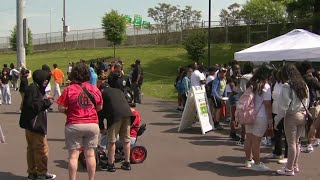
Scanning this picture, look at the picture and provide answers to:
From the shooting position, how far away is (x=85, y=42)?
57.8 m

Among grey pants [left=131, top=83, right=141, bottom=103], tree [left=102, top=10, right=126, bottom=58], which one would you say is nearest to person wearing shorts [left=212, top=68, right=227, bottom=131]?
grey pants [left=131, top=83, right=141, bottom=103]

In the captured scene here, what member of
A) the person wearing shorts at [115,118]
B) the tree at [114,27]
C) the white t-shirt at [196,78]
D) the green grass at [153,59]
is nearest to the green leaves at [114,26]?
the tree at [114,27]

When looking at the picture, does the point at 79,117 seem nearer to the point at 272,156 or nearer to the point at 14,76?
the point at 272,156

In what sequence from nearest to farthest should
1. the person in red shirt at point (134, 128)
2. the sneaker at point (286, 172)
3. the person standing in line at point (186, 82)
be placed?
the sneaker at point (286, 172) → the person in red shirt at point (134, 128) → the person standing in line at point (186, 82)

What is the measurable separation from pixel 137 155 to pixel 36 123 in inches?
81.2

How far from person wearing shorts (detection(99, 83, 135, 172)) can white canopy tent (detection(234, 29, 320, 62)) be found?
5176 millimetres

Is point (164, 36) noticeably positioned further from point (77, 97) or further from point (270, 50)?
point (77, 97)

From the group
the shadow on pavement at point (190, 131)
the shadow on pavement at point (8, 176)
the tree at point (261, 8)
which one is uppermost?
the tree at point (261, 8)

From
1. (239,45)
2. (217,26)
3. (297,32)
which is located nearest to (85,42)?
(217,26)

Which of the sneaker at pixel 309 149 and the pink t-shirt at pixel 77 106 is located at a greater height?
the pink t-shirt at pixel 77 106

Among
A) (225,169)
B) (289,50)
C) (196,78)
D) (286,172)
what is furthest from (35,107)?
(196,78)

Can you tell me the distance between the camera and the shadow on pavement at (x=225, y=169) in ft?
24.9

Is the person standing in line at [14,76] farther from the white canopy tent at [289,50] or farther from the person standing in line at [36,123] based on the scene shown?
the person standing in line at [36,123]

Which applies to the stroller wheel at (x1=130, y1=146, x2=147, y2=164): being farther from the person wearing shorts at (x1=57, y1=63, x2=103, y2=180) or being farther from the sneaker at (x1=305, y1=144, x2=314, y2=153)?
the sneaker at (x1=305, y1=144, x2=314, y2=153)
